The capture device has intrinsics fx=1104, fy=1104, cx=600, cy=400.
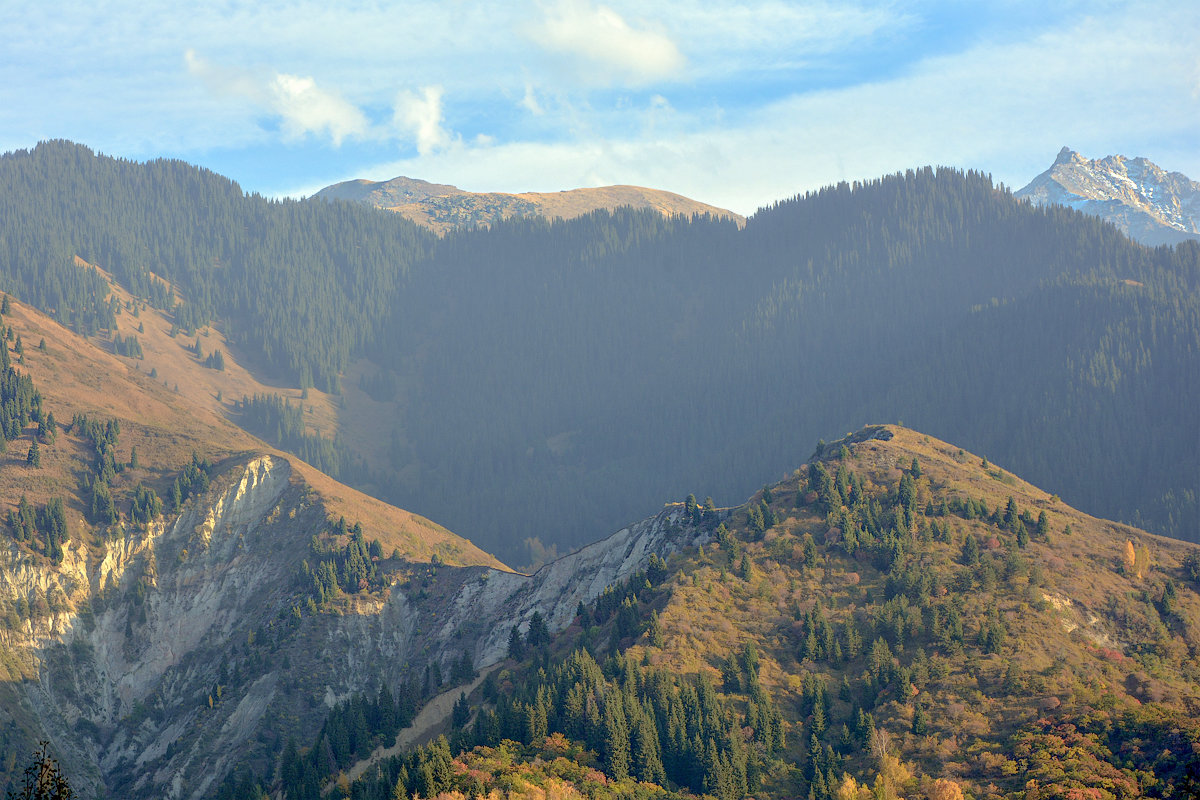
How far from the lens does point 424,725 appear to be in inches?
5753

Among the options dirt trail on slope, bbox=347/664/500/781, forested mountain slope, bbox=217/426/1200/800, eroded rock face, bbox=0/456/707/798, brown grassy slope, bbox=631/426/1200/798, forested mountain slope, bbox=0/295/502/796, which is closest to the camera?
forested mountain slope, bbox=217/426/1200/800

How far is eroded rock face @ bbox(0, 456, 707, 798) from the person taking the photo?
167 metres

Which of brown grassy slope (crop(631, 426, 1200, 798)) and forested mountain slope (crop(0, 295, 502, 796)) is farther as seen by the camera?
forested mountain slope (crop(0, 295, 502, 796))

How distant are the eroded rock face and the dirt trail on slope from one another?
1742 centimetres

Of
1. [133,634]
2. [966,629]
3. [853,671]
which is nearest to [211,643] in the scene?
[133,634]

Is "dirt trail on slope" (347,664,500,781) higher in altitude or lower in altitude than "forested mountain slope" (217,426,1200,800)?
lower

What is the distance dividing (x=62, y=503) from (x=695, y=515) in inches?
4421

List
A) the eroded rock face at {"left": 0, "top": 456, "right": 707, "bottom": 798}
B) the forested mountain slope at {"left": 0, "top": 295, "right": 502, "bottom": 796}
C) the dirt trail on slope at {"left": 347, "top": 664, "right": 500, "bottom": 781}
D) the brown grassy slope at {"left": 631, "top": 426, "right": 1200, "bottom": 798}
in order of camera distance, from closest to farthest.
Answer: the brown grassy slope at {"left": 631, "top": 426, "right": 1200, "bottom": 798}
the dirt trail on slope at {"left": 347, "top": 664, "right": 500, "bottom": 781}
the eroded rock face at {"left": 0, "top": 456, "right": 707, "bottom": 798}
the forested mountain slope at {"left": 0, "top": 295, "right": 502, "bottom": 796}

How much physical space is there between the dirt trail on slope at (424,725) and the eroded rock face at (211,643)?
686 inches

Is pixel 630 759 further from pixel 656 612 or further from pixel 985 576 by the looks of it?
pixel 985 576

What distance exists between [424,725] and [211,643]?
203 feet

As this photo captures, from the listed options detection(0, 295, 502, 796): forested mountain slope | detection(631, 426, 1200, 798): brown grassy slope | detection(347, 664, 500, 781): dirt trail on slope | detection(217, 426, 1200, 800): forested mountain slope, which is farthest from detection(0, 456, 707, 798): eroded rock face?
detection(631, 426, 1200, 798): brown grassy slope

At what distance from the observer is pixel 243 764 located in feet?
510

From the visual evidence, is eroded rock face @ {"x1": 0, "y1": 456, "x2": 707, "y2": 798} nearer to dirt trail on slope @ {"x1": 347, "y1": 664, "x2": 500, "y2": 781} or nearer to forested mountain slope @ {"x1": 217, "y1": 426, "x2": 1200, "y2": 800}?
forested mountain slope @ {"x1": 217, "y1": 426, "x2": 1200, "y2": 800}
